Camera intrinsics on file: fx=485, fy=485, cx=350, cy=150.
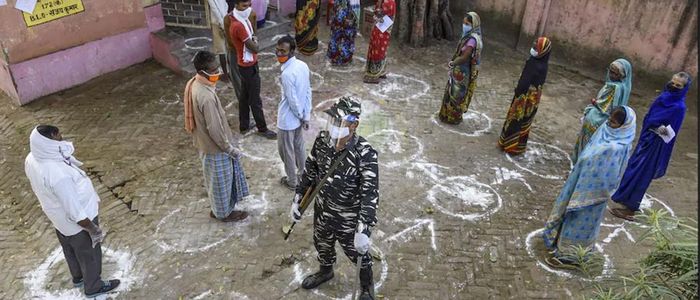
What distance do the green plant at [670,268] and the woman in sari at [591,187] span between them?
5.14 ft

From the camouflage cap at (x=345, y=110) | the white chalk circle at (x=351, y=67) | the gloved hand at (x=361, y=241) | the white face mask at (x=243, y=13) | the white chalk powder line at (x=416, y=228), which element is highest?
the white face mask at (x=243, y=13)

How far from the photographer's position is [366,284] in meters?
4.25

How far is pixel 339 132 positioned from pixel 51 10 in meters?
5.77

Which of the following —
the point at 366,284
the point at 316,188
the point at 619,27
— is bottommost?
the point at 366,284

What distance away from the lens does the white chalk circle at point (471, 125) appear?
23.2ft

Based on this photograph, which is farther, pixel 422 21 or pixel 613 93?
pixel 422 21

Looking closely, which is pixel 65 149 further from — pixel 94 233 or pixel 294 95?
pixel 294 95

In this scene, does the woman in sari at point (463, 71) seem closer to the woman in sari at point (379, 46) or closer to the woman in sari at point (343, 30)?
the woman in sari at point (379, 46)

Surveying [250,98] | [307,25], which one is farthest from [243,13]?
[307,25]

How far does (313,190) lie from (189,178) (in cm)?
246

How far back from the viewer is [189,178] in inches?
228

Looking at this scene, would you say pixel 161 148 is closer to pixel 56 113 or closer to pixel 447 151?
pixel 56 113

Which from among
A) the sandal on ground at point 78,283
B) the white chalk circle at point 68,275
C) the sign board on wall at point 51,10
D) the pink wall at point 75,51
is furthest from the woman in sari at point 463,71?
the sign board on wall at point 51,10

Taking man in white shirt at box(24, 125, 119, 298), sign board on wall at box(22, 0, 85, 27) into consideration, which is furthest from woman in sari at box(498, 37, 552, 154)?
sign board on wall at box(22, 0, 85, 27)
